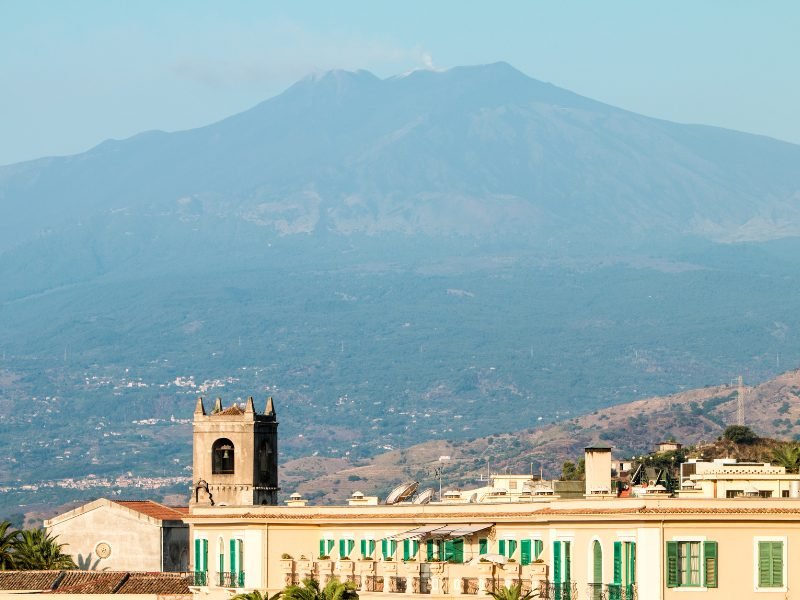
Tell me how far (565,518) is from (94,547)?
5167 centimetres

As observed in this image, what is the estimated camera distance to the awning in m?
58.4

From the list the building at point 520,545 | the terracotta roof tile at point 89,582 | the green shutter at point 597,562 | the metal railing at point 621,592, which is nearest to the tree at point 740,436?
the terracotta roof tile at point 89,582

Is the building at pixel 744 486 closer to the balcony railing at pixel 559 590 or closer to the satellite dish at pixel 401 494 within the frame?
the balcony railing at pixel 559 590

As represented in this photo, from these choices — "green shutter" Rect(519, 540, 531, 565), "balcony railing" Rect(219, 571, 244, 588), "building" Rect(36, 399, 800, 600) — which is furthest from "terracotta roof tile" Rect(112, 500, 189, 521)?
"green shutter" Rect(519, 540, 531, 565)

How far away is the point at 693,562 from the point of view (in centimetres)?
5016

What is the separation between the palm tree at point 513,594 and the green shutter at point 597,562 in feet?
4.67

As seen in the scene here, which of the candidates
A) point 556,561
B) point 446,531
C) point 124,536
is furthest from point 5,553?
point 556,561

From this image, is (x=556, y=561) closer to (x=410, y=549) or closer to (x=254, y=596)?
(x=410, y=549)

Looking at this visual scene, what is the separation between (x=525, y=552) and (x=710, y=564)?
23.9 ft

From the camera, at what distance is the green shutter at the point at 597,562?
5144 centimetres

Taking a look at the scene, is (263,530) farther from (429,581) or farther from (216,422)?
(216,422)

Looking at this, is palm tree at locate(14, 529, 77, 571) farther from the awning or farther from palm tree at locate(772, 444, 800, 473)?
the awning

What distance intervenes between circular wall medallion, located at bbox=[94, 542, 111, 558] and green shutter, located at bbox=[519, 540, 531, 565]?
154 ft

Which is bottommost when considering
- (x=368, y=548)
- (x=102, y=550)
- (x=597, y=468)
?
(x=102, y=550)
